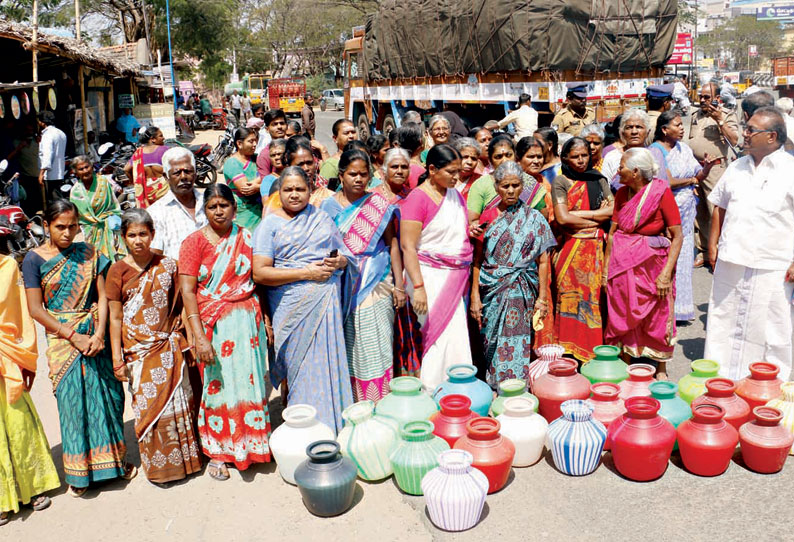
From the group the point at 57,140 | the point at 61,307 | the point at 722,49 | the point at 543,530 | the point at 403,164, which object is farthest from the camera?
the point at 722,49

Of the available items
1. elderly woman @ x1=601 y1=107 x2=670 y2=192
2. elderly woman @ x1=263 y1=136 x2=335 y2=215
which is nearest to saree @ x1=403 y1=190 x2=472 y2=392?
elderly woman @ x1=263 y1=136 x2=335 y2=215

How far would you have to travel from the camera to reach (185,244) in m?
3.39

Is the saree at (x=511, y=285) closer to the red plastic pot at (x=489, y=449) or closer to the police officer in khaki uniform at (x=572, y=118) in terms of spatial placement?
the red plastic pot at (x=489, y=449)

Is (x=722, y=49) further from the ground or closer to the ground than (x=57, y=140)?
further from the ground

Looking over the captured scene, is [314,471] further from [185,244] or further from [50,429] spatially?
[50,429]

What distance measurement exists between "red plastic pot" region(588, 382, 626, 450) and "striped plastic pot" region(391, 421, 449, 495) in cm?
85

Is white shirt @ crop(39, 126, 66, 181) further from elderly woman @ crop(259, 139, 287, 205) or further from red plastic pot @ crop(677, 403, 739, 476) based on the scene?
red plastic pot @ crop(677, 403, 739, 476)

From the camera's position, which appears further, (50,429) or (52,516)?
(50,429)

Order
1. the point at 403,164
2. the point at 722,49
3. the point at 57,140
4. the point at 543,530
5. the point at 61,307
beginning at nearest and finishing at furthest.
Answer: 1. the point at 543,530
2. the point at 61,307
3. the point at 403,164
4. the point at 57,140
5. the point at 722,49

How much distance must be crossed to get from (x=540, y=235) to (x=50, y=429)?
313cm

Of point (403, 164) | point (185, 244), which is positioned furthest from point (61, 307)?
point (403, 164)

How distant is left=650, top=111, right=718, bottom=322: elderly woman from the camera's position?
549 centimetres

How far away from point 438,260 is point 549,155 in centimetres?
141

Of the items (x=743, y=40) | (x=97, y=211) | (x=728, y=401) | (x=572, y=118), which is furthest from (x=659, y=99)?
(x=743, y=40)
